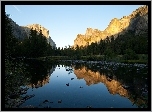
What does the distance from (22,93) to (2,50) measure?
317 inches

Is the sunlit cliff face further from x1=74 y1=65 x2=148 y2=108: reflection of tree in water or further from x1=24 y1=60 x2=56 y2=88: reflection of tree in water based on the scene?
x1=24 y1=60 x2=56 y2=88: reflection of tree in water

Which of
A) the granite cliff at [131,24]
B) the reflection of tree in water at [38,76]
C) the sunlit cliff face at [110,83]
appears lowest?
the sunlit cliff face at [110,83]

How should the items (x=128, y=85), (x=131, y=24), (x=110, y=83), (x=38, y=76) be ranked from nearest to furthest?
(x=128, y=85), (x=110, y=83), (x=38, y=76), (x=131, y=24)

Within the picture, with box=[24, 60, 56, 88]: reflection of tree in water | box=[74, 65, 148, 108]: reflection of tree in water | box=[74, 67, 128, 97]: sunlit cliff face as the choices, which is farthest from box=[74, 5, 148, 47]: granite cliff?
box=[74, 67, 128, 97]: sunlit cliff face

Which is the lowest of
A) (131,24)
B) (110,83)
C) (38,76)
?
(110,83)

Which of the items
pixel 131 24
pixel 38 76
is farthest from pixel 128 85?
pixel 131 24

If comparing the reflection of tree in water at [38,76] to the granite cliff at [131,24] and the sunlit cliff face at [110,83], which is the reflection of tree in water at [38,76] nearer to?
the sunlit cliff face at [110,83]

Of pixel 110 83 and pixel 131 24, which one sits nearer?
pixel 110 83

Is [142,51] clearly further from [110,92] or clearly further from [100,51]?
[110,92]

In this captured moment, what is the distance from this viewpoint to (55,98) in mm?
11375

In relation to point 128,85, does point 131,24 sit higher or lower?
higher

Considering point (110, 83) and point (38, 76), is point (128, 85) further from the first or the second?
point (38, 76)

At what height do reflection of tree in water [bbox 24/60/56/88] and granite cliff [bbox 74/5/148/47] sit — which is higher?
granite cliff [bbox 74/5/148/47]

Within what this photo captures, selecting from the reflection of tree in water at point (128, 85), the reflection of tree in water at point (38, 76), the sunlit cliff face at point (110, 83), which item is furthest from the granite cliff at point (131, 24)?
the sunlit cliff face at point (110, 83)
